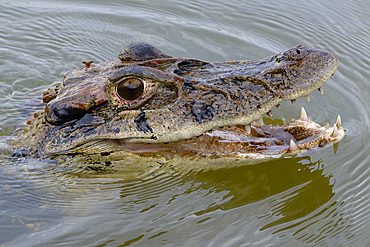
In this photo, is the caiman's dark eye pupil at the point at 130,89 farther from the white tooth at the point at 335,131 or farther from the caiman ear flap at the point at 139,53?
the white tooth at the point at 335,131

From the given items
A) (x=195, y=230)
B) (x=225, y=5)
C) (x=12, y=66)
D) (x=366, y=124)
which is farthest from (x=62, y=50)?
(x=366, y=124)

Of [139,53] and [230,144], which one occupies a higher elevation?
[139,53]

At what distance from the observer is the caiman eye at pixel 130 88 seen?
3475 mm

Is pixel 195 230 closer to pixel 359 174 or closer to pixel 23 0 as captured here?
pixel 359 174

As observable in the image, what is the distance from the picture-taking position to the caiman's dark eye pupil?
3.47 m

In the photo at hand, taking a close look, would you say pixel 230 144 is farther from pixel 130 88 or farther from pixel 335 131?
pixel 130 88

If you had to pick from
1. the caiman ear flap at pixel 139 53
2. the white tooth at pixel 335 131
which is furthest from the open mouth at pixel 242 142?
the caiman ear flap at pixel 139 53

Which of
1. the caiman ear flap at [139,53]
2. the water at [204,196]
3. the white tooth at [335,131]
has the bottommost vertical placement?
the water at [204,196]

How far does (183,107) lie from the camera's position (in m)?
3.48

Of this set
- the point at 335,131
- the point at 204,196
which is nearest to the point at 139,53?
the point at 204,196

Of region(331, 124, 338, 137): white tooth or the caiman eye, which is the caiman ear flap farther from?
region(331, 124, 338, 137): white tooth

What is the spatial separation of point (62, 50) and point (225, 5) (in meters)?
3.62

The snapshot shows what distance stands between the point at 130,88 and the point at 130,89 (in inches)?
0.4

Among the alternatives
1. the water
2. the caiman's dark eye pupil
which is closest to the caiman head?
the caiman's dark eye pupil
